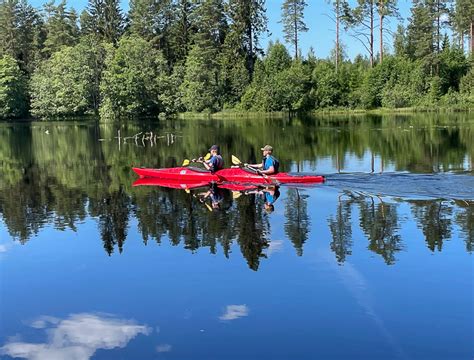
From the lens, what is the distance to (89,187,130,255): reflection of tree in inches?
584

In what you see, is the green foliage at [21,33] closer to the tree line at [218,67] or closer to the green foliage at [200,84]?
the tree line at [218,67]

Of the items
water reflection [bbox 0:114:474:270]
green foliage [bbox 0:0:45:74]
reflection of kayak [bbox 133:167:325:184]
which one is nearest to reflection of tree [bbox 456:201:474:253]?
water reflection [bbox 0:114:474:270]

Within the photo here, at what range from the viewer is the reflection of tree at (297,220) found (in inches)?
560

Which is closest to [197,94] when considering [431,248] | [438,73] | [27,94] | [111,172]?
[27,94]

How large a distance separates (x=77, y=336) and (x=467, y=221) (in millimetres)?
10244

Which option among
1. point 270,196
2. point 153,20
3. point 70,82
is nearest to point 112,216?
point 270,196

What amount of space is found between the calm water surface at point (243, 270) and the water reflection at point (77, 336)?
0.10 ft

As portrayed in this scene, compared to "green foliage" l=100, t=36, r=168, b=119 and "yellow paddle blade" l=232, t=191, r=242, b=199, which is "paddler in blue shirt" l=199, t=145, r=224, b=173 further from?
"green foliage" l=100, t=36, r=168, b=119

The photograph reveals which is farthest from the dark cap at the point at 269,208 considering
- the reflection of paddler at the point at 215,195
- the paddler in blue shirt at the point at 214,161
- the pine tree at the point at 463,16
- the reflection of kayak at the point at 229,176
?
the pine tree at the point at 463,16

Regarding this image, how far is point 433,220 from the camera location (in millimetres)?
15297

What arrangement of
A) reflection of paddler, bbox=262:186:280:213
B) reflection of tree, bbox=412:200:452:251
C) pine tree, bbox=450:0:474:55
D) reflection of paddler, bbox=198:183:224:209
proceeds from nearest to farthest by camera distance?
reflection of tree, bbox=412:200:452:251 < reflection of paddler, bbox=262:186:280:213 < reflection of paddler, bbox=198:183:224:209 < pine tree, bbox=450:0:474:55

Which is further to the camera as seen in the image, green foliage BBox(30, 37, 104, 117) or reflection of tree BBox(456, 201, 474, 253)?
green foliage BBox(30, 37, 104, 117)

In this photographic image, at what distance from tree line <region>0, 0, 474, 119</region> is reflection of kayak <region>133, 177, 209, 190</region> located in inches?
2152

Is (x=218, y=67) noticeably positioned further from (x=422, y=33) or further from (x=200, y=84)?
(x=422, y=33)
